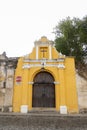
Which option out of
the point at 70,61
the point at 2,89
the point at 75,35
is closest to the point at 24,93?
the point at 2,89

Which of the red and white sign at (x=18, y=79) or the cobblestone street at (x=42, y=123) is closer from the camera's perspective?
the cobblestone street at (x=42, y=123)

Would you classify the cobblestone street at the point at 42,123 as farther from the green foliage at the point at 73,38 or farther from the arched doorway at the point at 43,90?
the green foliage at the point at 73,38

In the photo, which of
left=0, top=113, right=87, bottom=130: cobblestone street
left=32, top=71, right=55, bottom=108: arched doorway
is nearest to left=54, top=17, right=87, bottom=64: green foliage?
left=32, top=71, right=55, bottom=108: arched doorway

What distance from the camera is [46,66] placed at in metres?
15.6

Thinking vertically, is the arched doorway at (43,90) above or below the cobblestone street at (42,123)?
above

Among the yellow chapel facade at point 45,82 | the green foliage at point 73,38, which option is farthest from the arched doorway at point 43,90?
the green foliage at point 73,38

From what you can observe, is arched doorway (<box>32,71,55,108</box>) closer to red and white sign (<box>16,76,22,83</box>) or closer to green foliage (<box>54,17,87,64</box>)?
red and white sign (<box>16,76,22,83</box>)

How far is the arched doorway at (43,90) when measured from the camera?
49.2 ft

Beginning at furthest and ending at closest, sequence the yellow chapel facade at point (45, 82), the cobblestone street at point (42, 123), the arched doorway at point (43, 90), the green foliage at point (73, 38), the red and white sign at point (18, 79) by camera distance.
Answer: the green foliage at point (73, 38)
the red and white sign at point (18, 79)
the arched doorway at point (43, 90)
the yellow chapel facade at point (45, 82)
the cobblestone street at point (42, 123)

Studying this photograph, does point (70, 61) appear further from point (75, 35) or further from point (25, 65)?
point (75, 35)

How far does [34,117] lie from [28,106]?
15.9ft

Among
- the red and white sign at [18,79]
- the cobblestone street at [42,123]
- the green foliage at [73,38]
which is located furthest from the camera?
the green foliage at [73,38]

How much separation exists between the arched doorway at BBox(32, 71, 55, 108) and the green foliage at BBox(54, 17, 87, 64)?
6.97m

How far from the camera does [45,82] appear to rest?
1550 centimetres
